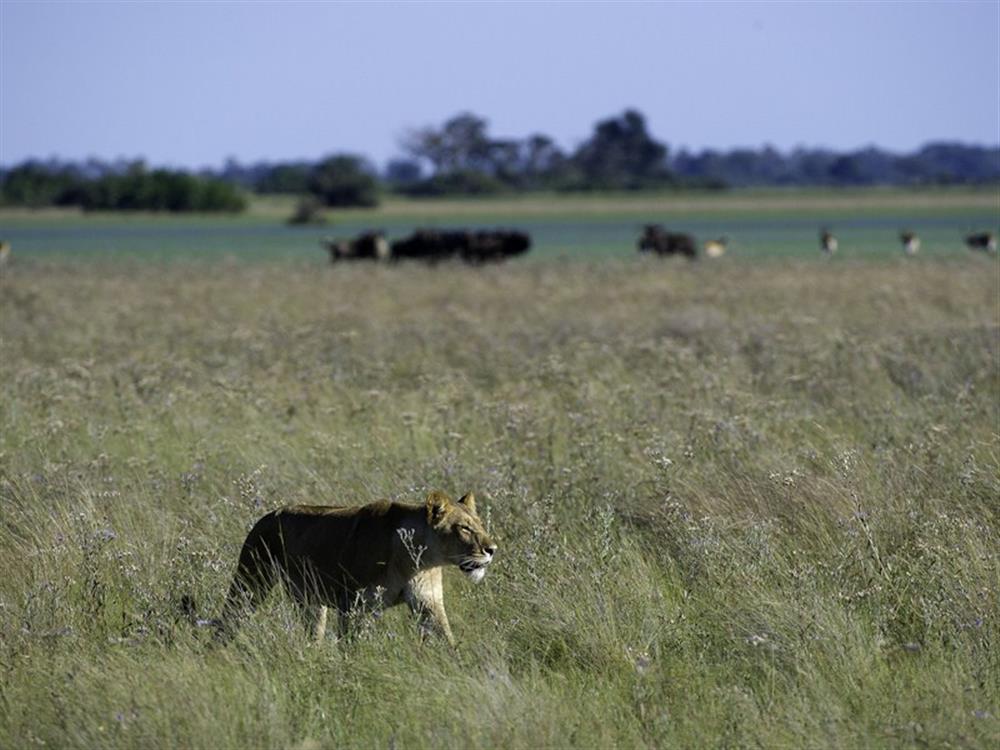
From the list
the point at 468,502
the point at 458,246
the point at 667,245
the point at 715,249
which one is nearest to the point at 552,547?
the point at 468,502

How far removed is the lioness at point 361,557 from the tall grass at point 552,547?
0.49 feet

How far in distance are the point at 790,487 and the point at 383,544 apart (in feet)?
8.89

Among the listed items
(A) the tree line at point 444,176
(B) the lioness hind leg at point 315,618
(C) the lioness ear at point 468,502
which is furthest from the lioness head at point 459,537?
(A) the tree line at point 444,176

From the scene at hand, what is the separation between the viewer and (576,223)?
97.6 m

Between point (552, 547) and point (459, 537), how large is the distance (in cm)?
146

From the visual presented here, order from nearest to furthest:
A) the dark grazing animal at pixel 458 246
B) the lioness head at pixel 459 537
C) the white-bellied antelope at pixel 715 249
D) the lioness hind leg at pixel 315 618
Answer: the lioness head at pixel 459 537 < the lioness hind leg at pixel 315 618 < the dark grazing animal at pixel 458 246 < the white-bellied antelope at pixel 715 249

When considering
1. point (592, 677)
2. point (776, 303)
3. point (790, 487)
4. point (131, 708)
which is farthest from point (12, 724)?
point (776, 303)

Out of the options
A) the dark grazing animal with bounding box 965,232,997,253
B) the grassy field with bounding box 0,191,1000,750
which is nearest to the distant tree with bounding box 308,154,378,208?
the dark grazing animal with bounding box 965,232,997,253

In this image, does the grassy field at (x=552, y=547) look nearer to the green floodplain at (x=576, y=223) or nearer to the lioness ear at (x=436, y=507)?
the lioness ear at (x=436, y=507)

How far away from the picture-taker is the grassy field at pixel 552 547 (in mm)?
6691

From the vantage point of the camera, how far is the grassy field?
22.0ft

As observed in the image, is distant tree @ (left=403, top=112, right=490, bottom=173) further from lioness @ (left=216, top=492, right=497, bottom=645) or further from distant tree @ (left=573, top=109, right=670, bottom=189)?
lioness @ (left=216, top=492, right=497, bottom=645)

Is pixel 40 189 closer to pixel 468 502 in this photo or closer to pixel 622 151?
pixel 622 151

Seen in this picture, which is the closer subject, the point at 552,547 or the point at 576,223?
the point at 552,547
